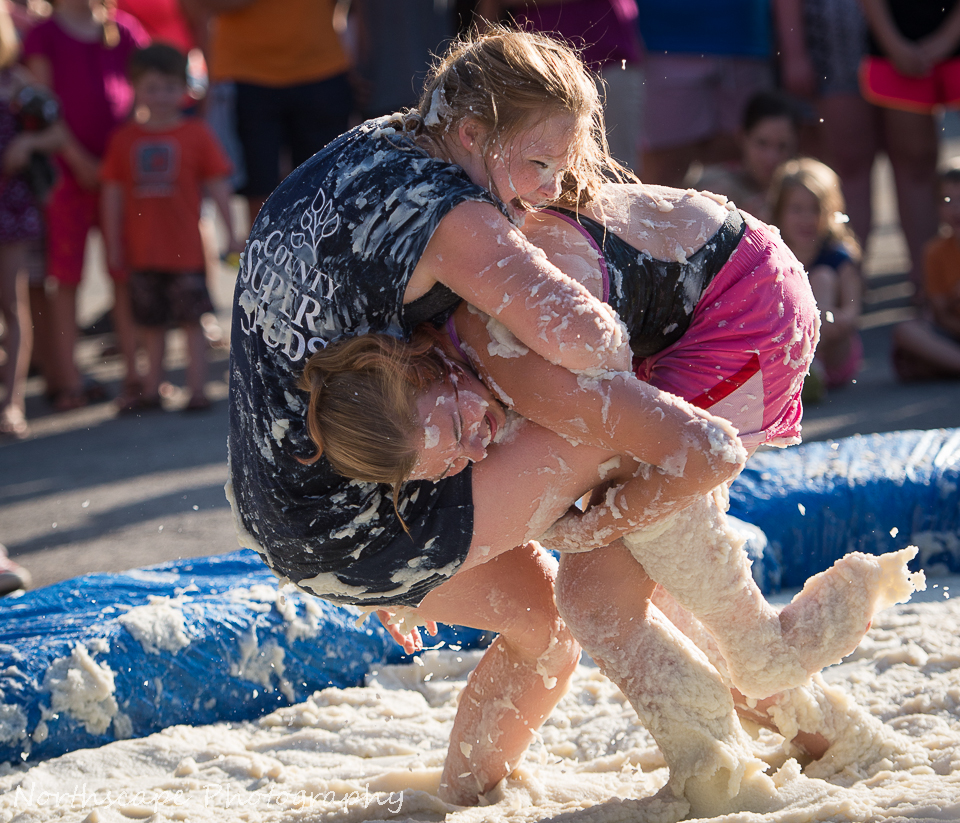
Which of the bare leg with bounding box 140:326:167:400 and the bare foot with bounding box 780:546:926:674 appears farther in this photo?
the bare leg with bounding box 140:326:167:400

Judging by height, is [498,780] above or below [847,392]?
above

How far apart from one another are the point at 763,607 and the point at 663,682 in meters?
0.24

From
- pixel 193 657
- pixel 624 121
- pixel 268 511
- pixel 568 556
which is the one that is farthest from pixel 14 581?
pixel 624 121

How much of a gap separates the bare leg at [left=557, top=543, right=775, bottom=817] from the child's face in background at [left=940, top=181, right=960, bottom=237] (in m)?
3.54

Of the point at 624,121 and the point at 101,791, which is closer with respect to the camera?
the point at 101,791

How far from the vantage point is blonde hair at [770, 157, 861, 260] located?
4586mm

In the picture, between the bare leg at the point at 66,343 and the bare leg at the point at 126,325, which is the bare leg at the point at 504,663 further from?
the bare leg at the point at 66,343

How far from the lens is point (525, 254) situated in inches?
65.0

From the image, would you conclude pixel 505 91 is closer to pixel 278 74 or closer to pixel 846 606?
pixel 846 606

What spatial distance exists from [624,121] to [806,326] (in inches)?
107

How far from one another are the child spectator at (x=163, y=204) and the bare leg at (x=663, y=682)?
3.39 metres

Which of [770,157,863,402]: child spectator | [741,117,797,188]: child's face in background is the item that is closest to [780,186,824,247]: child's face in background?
[770,157,863,402]: child spectator

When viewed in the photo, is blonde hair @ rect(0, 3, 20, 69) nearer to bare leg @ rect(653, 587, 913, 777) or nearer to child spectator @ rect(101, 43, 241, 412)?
child spectator @ rect(101, 43, 241, 412)

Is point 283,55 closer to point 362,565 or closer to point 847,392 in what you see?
point 847,392
